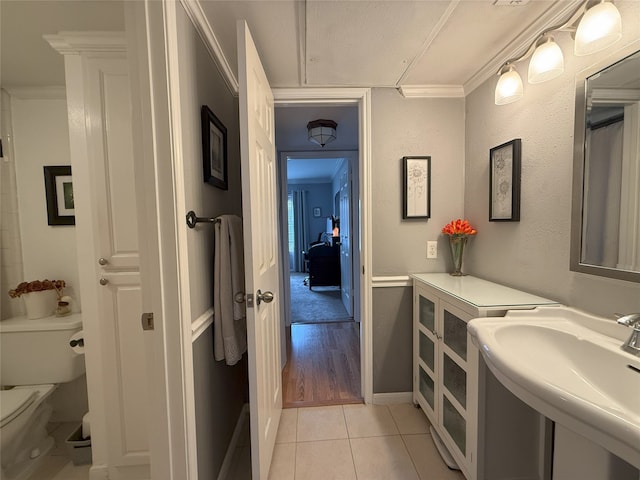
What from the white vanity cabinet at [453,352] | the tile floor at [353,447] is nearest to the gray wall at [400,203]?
the white vanity cabinet at [453,352]

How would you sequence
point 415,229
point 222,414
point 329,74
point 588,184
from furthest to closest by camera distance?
point 415,229 < point 329,74 < point 222,414 < point 588,184

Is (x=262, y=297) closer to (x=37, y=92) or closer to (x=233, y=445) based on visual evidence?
(x=233, y=445)

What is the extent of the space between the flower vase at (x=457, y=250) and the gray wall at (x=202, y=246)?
56.9 inches

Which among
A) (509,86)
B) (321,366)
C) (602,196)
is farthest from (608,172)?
(321,366)

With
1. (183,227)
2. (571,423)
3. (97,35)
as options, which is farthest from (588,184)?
(97,35)

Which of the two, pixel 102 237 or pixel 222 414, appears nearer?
pixel 102 237

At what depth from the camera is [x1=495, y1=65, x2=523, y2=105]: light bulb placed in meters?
1.23

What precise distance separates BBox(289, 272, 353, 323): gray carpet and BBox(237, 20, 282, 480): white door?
6.64 ft

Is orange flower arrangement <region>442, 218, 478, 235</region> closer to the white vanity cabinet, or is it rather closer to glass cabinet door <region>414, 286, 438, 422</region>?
the white vanity cabinet

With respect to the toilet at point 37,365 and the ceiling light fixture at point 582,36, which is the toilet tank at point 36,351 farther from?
the ceiling light fixture at point 582,36

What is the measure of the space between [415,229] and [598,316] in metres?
0.98

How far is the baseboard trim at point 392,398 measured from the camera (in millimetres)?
1846

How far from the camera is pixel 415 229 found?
1.81m

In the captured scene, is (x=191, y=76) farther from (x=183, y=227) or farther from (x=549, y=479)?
(x=549, y=479)
